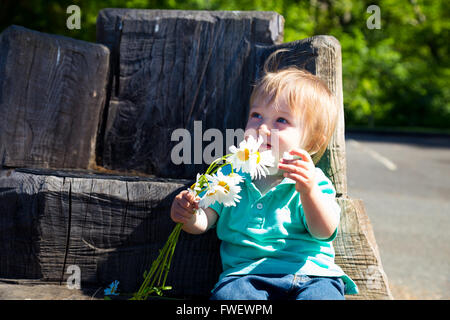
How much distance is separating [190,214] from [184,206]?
38mm

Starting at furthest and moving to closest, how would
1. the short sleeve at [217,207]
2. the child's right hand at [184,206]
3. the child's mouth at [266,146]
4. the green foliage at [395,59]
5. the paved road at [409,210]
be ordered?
the green foliage at [395,59] → the paved road at [409,210] → the short sleeve at [217,207] → the child's mouth at [266,146] → the child's right hand at [184,206]

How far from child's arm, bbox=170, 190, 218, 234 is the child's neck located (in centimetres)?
21

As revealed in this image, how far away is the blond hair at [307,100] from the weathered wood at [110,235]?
33 centimetres

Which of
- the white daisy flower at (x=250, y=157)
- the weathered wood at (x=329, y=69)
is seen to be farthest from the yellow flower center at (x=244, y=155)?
the weathered wood at (x=329, y=69)

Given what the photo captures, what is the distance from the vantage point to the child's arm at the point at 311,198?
177 cm

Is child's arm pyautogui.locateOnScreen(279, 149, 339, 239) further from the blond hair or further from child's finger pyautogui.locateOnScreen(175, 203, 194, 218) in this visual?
child's finger pyautogui.locateOnScreen(175, 203, 194, 218)

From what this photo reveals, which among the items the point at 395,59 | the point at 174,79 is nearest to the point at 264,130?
the point at 174,79

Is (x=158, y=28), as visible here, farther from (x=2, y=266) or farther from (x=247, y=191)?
(x=2, y=266)

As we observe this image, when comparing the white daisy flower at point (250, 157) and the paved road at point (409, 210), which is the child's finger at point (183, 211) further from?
the paved road at point (409, 210)

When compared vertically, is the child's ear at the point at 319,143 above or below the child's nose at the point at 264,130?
below

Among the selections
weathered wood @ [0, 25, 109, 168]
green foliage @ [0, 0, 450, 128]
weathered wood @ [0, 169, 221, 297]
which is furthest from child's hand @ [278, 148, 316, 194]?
green foliage @ [0, 0, 450, 128]

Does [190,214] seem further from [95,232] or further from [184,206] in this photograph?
[95,232]

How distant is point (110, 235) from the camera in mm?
2211

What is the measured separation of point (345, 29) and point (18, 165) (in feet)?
62.6
